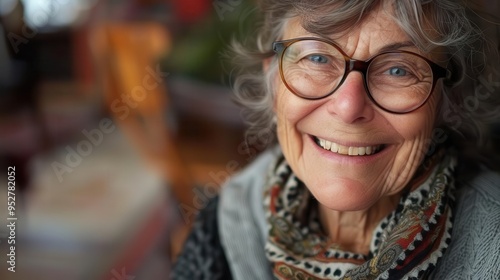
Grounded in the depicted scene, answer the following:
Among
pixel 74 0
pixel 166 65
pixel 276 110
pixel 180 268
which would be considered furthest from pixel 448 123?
pixel 74 0

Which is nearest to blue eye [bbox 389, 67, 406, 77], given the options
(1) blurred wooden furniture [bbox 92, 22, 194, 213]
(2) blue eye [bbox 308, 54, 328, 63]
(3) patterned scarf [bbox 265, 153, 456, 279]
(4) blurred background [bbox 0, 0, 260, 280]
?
(2) blue eye [bbox 308, 54, 328, 63]

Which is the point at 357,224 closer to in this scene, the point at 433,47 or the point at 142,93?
the point at 433,47

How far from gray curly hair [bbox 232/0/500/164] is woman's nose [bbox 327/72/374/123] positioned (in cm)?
8

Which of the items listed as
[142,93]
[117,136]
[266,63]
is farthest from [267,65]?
[117,136]

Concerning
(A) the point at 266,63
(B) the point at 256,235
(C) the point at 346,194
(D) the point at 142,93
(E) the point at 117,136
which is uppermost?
(A) the point at 266,63

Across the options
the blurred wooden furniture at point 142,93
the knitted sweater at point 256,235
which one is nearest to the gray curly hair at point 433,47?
the knitted sweater at point 256,235

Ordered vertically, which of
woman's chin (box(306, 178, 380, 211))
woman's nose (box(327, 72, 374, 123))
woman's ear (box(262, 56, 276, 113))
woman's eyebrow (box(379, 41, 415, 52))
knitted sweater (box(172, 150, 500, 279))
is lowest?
knitted sweater (box(172, 150, 500, 279))

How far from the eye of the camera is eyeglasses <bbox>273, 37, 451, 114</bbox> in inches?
33.1

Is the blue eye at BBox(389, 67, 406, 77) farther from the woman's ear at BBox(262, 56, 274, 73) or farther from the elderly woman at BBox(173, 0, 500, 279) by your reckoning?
the woman's ear at BBox(262, 56, 274, 73)

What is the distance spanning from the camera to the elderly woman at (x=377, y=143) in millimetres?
841

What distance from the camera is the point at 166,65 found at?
2350 mm

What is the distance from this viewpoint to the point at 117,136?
326cm

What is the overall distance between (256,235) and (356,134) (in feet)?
1.12

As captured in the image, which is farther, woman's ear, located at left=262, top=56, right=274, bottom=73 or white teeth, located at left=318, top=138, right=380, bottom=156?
woman's ear, located at left=262, top=56, right=274, bottom=73
